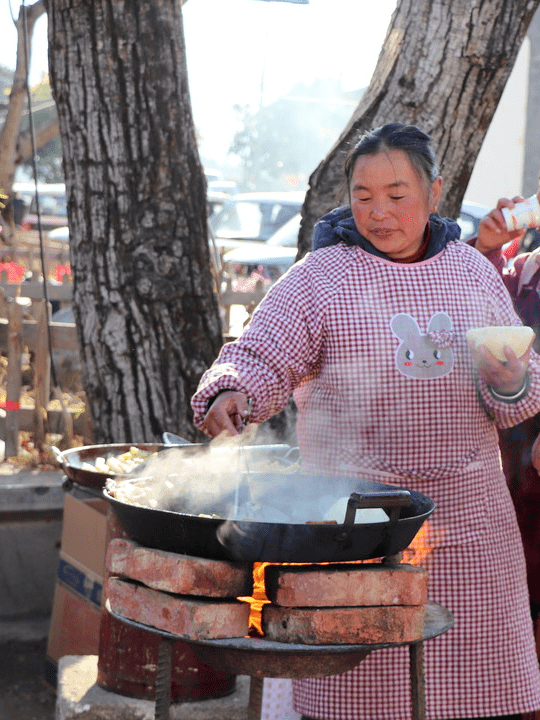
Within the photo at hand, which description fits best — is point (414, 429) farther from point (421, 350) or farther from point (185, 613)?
point (185, 613)

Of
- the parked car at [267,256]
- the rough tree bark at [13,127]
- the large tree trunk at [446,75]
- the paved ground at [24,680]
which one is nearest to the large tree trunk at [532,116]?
the parked car at [267,256]

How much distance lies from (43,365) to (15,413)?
13.4 inches

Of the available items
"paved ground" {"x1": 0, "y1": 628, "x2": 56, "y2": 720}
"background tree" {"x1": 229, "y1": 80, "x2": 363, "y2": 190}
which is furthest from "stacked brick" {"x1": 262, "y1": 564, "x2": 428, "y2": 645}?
"background tree" {"x1": 229, "y1": 80, "x2": 363, "y2": 190}

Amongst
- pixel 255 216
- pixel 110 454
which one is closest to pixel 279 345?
pixel 110 454

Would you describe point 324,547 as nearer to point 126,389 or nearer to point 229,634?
point 229,634

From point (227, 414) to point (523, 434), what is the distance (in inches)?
52.4

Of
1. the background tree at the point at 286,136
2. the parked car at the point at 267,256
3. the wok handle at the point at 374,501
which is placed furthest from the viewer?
the background tree at the point at 286,136

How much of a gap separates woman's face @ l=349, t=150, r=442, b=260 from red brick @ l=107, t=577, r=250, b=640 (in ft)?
3.55

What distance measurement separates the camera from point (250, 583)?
197cm

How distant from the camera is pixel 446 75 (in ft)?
11.9

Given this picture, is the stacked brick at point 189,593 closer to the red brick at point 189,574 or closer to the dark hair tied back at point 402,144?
the red brick at point 189,574

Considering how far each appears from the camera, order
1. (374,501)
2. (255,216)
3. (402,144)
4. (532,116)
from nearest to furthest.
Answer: (374,501) < (402,144) < (255,216) < (532,116)

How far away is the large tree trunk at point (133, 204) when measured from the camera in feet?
12.5

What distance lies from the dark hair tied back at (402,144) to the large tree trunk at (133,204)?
5.11 feet
